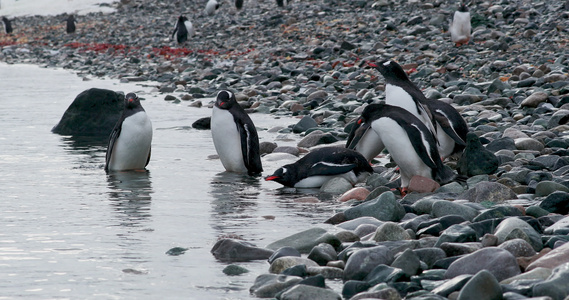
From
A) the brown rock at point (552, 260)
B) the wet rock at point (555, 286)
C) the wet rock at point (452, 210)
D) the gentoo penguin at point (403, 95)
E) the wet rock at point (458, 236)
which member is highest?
the gentoo penguin at point (403, 95)

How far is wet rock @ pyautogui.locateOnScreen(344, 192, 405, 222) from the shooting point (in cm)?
468

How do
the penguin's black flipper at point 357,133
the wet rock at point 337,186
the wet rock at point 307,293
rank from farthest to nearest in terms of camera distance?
the penguin's black flipper at point 357,133, the wet rock at point 337,186, the wet rock at point 307,293

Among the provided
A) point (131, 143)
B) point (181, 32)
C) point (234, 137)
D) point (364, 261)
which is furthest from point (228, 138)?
point (181, 32)

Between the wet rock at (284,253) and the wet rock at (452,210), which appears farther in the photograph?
the wet rock at (452,210)

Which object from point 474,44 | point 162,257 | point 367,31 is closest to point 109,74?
point 367,31

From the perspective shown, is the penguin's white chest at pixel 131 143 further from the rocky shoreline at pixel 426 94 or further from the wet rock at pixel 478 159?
the wet rock at pixel 478 159

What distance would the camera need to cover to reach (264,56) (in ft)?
59.0

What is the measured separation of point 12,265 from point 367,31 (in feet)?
49.7

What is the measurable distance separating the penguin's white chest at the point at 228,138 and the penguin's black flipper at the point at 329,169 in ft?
3.55

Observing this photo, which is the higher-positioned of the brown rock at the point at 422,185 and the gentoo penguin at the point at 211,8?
the gentoo penguin at the point at 211,8

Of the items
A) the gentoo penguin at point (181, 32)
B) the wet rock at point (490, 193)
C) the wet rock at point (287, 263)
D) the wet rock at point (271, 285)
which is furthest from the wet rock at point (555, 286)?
the gentoo penguin at point (181, 32)

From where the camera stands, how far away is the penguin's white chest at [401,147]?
5758mm

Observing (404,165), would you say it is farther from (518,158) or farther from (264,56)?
(264,56)

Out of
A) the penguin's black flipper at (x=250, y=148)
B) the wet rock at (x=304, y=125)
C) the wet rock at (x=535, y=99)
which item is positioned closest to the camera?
the penguin's black flipper at (x=250, y=148)
